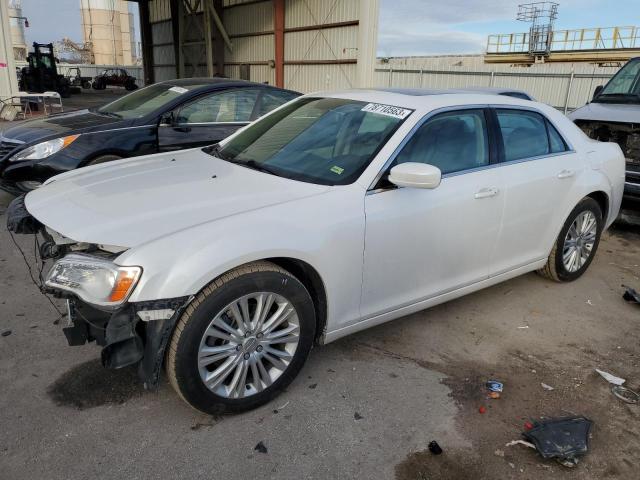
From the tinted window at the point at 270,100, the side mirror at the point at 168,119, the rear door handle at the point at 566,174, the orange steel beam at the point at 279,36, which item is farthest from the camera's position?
the orange steel beam at the point at 279,36

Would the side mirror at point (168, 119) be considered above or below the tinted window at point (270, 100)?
below

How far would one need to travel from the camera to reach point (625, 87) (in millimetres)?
7023

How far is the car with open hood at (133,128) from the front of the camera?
5.39m

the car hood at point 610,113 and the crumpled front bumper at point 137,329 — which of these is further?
the car hood at point 610,113

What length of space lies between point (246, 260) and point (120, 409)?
108 centimetres

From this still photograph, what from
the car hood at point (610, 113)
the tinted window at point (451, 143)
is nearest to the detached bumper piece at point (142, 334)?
the tinted window at point (451, 143)

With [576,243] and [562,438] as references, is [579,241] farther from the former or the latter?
[562,438]

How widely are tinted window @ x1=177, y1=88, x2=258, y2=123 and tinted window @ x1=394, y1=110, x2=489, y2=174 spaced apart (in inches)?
143

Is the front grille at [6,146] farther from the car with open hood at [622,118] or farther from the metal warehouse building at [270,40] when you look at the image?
the metal warehouse building at [270,40]

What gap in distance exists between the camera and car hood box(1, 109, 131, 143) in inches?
224

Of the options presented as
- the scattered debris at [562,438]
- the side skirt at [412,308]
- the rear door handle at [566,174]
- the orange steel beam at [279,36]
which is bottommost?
the scattered debris at [562,438]

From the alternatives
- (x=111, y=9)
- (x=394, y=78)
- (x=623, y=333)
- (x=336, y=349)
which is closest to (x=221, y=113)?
(x=336, y=349)

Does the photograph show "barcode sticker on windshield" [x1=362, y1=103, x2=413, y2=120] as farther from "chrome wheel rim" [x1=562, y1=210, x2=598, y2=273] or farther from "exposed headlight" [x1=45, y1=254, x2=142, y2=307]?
"chrome wheel rim" [x1=562, y1=210, x2=598, y2=273]

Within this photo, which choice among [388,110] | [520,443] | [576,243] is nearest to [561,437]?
[520,443]
